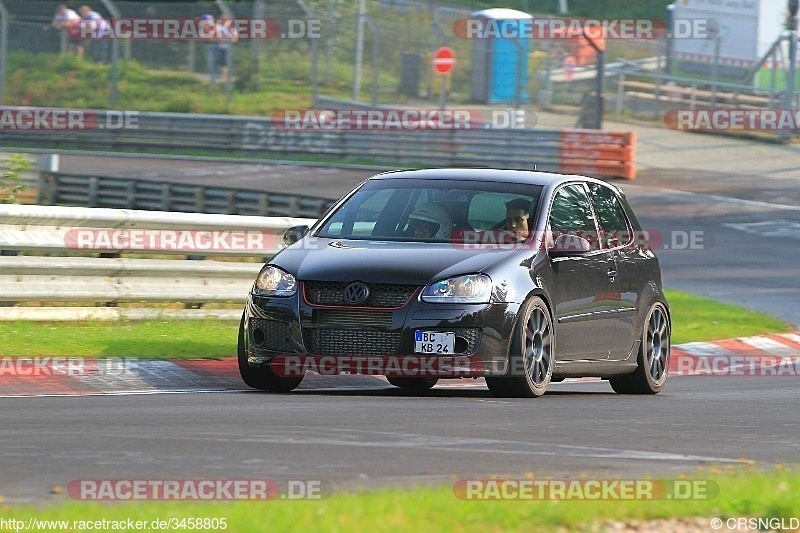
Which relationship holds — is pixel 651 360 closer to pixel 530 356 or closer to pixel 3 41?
pixel 530 356

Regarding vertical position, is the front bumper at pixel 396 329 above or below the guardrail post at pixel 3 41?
below

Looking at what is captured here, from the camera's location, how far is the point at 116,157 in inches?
1465

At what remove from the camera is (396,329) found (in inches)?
373

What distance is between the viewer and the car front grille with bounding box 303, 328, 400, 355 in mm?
9484

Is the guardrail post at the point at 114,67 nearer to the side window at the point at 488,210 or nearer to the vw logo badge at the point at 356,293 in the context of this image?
A: the side window at the point at 488,210

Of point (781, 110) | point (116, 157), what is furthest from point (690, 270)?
point (116, 157)

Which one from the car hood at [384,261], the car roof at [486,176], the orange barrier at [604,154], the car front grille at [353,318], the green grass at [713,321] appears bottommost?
the green grass at [713,321]

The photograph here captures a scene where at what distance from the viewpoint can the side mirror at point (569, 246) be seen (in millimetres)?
10422

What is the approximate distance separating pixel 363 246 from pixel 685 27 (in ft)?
107

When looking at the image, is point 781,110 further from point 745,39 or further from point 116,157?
point 116,157

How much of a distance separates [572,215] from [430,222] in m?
1.13

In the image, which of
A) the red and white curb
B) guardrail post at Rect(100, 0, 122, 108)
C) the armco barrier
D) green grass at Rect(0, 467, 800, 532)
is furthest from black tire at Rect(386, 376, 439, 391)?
guardrail post at Rect(100, 0, 122, 108)

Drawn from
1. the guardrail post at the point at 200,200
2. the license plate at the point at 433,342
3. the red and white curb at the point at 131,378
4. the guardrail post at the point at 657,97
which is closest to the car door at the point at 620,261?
the red and white curb at the point at 131,378

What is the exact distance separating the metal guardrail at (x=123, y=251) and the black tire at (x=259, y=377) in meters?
2.69
